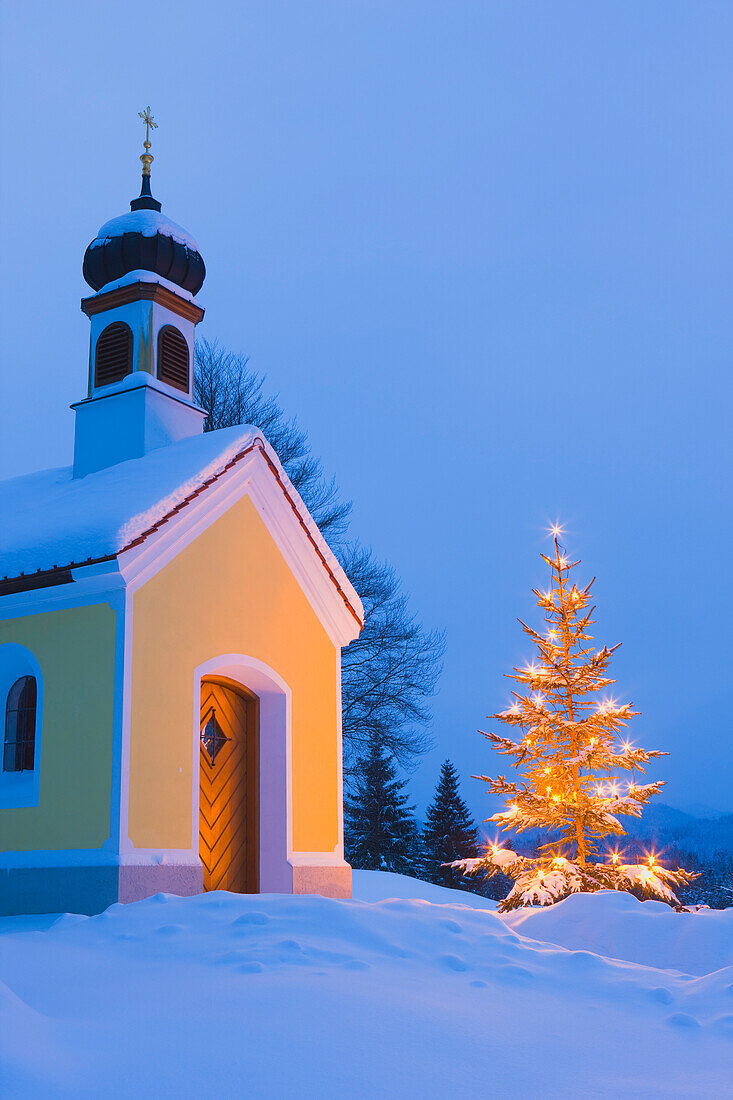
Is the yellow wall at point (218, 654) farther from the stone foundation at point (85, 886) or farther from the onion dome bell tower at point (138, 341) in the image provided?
the onion dome bell tower at point (138, 341)

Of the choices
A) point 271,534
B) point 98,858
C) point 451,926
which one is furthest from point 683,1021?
point 271,534

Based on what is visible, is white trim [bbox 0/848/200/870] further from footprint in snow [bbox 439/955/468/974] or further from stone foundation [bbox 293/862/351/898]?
footprint in snow [bbox 439/955/468/974]

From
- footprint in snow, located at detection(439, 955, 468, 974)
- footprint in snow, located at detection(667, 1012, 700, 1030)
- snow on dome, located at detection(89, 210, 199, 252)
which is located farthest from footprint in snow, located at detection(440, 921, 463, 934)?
snow on dome, located at detection(89, 210, 199, 252)

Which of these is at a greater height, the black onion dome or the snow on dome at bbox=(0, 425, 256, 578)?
the black onion dome

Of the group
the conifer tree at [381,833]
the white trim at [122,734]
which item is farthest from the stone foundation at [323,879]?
the conifer tree at [381,833]

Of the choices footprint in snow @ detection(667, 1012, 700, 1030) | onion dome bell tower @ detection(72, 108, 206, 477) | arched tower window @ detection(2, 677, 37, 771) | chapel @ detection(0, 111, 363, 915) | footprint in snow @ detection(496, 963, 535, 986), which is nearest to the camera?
footprint in snow @ detection(667, 1012, 700, 1030)

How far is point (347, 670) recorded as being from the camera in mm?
24406

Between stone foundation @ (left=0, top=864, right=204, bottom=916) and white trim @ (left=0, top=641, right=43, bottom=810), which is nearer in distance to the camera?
stone foundation @ (left=0, top=864, right=204, bottom=916)

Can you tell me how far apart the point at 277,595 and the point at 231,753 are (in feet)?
6.56

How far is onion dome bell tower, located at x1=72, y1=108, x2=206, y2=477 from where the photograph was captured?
45.2 feet

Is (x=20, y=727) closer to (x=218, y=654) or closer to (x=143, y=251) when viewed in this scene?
(x=218, y=654)

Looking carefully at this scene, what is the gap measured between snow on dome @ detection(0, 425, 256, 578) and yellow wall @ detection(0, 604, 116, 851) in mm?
681

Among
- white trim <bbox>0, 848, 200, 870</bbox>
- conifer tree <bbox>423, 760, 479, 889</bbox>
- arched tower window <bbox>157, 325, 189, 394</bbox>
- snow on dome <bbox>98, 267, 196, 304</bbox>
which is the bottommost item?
conifer tree <bbox>423, 760, 479, 889</bbox>

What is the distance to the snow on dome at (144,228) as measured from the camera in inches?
585
